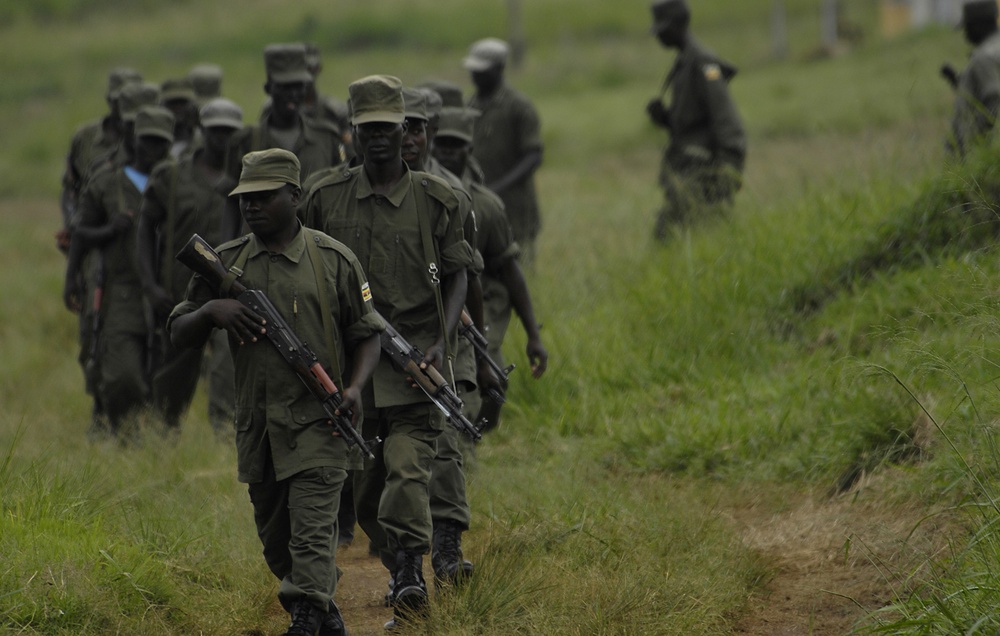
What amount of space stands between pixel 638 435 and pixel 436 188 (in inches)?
109

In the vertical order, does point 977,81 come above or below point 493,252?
below

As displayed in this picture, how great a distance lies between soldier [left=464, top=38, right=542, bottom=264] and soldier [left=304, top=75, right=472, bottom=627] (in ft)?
13.9

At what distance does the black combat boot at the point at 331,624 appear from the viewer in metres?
5.19

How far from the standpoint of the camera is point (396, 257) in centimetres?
571

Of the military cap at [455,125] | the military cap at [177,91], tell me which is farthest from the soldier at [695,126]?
the military cap at [177,91]

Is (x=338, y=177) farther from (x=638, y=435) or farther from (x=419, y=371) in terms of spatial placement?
(x=638, y=435)

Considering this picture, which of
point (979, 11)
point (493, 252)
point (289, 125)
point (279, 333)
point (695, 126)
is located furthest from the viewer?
point (695, 126)

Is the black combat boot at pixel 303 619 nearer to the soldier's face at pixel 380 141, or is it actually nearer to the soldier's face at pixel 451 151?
the soldier's face at pixel 380 141

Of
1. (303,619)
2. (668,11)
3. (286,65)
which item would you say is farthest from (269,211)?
(668,11)

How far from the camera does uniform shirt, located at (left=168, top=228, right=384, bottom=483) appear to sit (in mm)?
5074

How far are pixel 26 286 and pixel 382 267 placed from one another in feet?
→ 33.2

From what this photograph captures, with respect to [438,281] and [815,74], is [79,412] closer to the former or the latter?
[438,281]

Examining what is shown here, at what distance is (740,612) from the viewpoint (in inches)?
226

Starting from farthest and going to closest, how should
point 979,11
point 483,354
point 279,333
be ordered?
point 979,11 → point 483,354 → point 279,333
